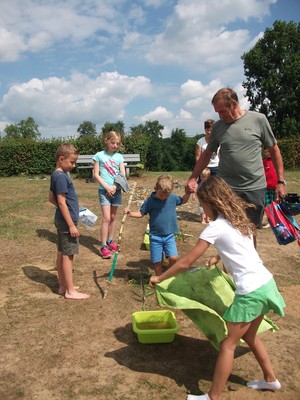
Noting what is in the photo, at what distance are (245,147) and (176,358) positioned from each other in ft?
6.55

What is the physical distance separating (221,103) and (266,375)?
230cm

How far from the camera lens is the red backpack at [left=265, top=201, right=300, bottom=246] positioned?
12.3 feet

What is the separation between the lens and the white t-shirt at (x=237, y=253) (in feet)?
7.92

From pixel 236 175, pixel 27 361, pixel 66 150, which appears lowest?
pixel 27 361

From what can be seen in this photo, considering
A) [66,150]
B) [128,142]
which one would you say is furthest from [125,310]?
[128,142]

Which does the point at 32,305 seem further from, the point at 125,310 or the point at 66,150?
the point at 66,150

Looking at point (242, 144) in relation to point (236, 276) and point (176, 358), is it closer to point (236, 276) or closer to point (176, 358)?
point (236, 276)

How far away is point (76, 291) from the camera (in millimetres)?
4199

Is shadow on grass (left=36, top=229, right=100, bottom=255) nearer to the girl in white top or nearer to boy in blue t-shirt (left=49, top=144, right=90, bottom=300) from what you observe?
boy in blue t-shirt (left=49, top=144, right=90, bottom=300)

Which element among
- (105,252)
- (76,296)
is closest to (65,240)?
(76,296)

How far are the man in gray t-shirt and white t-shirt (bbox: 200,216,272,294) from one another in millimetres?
1275

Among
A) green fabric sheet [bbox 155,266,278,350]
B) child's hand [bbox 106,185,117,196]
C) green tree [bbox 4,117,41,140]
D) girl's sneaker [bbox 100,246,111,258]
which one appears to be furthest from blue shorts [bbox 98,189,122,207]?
green tree [bbox 4,117,41,140]

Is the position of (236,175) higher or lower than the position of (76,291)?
higher

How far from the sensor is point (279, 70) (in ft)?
108
